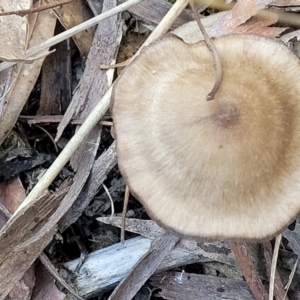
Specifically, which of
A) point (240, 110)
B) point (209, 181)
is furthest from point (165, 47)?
point (209, 181)

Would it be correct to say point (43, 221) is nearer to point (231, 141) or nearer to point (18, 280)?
point (18, 280)

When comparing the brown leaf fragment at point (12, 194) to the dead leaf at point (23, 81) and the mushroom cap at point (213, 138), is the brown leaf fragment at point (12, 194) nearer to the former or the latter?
the dead leaf at point (23, 81)

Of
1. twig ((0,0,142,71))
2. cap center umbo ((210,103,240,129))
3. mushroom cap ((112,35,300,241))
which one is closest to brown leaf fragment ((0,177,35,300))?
twig ((0,0,142,71))

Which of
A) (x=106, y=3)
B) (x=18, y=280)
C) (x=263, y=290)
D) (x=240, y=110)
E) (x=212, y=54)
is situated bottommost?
(x=263, y=290)

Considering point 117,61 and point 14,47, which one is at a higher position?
point 14,47

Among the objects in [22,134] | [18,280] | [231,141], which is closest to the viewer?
[231,141]

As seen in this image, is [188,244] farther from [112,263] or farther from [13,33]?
[13,33]
